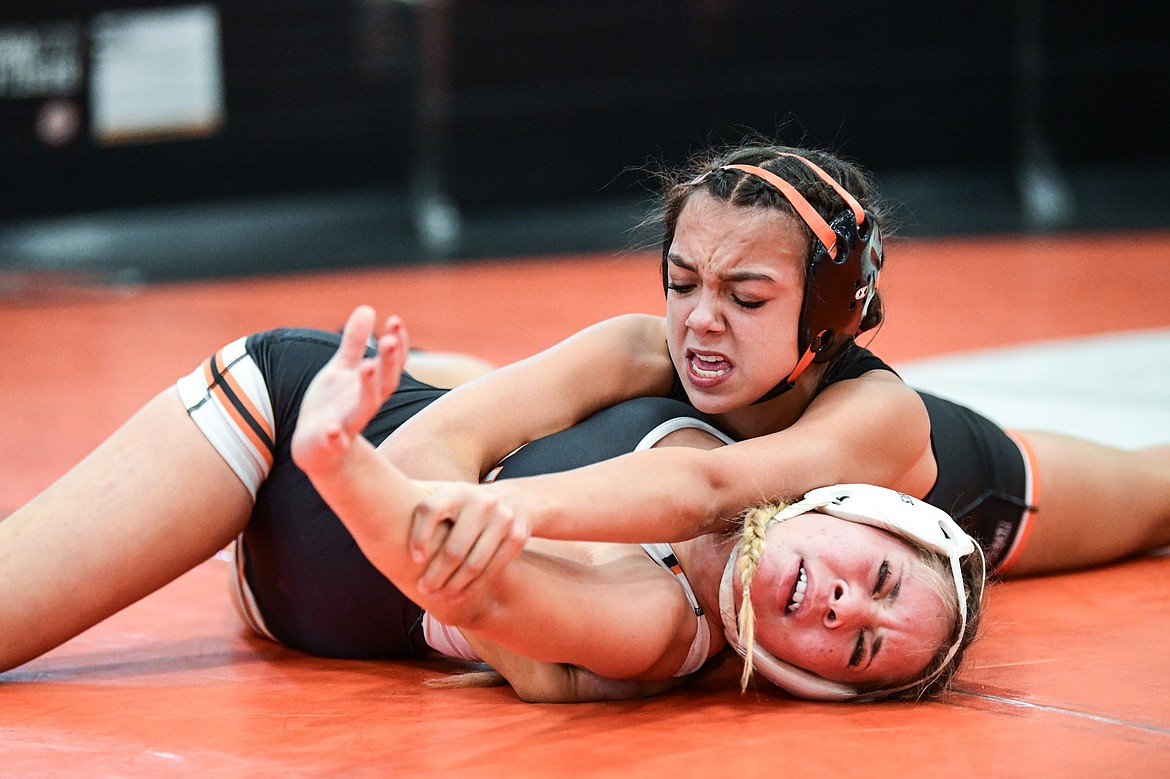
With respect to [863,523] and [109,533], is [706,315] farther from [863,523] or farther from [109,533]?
[109,533]

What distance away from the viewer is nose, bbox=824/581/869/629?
6.58 feet

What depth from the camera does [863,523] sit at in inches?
82.4

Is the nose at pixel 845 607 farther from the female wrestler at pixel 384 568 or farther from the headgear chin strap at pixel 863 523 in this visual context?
the headgear chin strap at pixel 863 523

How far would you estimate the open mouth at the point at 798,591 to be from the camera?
203 cm

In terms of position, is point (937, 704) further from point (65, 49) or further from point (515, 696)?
point (65, 49)

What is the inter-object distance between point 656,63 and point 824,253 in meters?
8.10

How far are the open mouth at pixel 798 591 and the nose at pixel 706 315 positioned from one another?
40 cm

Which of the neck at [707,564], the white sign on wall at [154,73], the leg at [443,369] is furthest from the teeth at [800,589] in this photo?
the white sign on wall at [154,73]

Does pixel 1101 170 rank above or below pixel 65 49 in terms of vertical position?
below

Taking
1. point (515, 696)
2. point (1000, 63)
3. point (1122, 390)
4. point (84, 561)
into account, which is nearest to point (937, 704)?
point (515, 696)

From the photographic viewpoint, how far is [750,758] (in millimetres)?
1901

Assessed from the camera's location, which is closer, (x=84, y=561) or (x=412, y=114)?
→ (x=84, y=561)

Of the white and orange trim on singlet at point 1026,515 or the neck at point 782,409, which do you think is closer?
the neck at point 782,409

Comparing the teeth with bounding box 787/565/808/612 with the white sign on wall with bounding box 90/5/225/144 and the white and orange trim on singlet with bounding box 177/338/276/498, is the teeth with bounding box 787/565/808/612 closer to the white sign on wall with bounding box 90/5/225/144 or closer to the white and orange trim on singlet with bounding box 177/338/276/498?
the white and orange trim on singlet with bounding box 177/338/276/498
